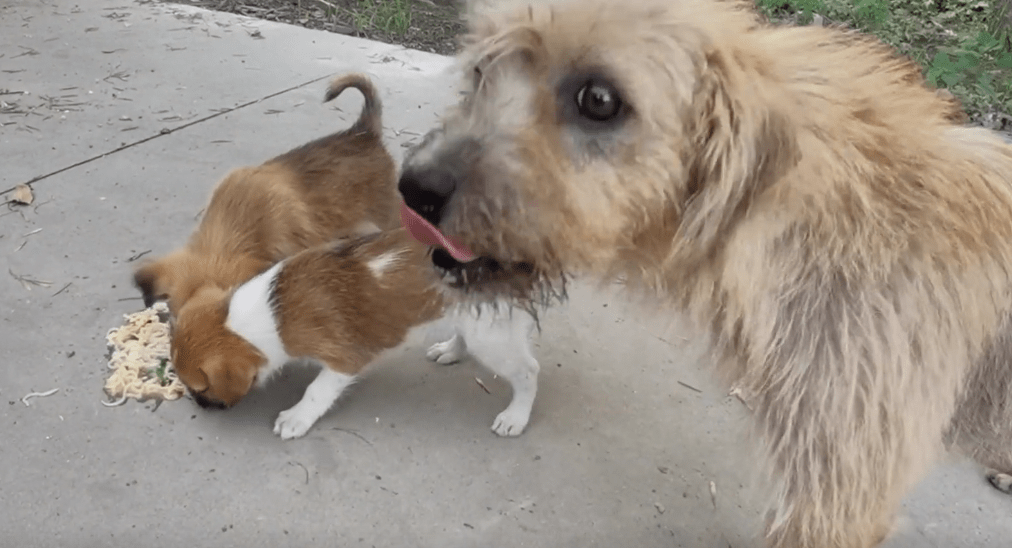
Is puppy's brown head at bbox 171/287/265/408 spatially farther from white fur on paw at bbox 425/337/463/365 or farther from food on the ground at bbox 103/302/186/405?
white fur on paw at bbox 425/337/463/365

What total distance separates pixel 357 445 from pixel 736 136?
1915 millimetres

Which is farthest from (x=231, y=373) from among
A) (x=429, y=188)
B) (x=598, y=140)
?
(x=598, y=140)

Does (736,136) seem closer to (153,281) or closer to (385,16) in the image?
(153,281)

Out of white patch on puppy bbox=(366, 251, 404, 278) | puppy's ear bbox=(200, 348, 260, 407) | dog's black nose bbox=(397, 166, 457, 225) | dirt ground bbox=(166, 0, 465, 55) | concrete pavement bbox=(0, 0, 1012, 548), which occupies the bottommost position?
concrete pavement bbox=(0, 0, 1012, 548)

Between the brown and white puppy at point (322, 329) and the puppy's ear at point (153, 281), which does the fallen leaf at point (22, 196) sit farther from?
the brown and white puppy at point (322, 329)

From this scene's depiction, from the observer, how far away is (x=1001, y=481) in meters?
2.80

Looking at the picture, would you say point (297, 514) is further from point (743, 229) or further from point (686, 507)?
point (743, 229)

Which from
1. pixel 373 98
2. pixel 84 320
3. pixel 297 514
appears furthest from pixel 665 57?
pixel 84 320

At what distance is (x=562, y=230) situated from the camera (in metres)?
1.74

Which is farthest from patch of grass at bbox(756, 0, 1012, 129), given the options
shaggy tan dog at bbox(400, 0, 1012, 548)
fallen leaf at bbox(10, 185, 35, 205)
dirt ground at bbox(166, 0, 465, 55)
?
fallen leaf at bbox(10, 185, 35, 205)

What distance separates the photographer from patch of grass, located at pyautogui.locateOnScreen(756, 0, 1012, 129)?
19.9 ft

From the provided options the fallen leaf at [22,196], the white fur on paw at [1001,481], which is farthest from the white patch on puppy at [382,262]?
the white fur on paw at [1001,481]

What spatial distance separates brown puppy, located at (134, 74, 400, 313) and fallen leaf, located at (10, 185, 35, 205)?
44.5 inches

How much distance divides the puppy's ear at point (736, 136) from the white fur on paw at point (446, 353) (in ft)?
6.05
